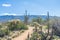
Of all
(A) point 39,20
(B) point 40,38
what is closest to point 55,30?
(B) point 40,38

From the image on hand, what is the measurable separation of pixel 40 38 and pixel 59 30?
5574 mm

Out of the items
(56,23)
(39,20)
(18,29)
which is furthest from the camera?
(39,20)

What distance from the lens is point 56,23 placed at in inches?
1042

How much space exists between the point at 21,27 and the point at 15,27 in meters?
1.05

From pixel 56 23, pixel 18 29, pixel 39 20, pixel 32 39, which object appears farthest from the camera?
Result: pixel 39 20

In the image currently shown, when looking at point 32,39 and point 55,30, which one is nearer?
point 32,39

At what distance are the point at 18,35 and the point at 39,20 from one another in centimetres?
1240

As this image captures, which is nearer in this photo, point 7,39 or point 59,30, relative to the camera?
point 7,39

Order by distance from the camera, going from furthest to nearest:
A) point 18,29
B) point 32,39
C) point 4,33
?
point 18,29
point 4,33
point 32,39

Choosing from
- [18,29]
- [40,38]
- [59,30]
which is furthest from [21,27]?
[40,38]

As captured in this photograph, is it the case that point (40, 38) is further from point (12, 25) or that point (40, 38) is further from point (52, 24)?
point (12, 25)

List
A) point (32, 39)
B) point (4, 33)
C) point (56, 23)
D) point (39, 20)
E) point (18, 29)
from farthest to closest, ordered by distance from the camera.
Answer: point (39, 20)
point (18, 29)
point (56, 23)
point (4, 33)
point (32, 39)

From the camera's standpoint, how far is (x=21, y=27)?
95.3 ft

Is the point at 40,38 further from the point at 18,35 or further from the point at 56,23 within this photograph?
the point at 56,23
